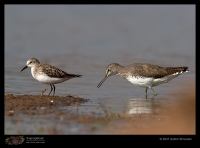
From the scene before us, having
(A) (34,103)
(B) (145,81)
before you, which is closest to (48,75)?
(A) (34,103)

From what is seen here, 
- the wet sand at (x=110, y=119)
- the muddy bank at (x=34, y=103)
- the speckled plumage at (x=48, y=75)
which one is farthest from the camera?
the speckled plumage at (x=48, y=75)

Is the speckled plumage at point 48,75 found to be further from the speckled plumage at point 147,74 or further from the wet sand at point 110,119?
the speckled plumage at point 147,74

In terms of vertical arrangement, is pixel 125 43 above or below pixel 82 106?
above

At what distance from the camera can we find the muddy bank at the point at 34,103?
11.0 m

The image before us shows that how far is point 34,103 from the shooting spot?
11.7m

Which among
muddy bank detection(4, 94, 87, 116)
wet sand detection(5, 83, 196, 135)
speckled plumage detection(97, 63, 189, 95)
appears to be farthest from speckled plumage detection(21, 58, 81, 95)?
speckled plumage detection(97, 63, 189, 95)

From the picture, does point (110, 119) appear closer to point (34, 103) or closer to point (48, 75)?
point (34, 103)

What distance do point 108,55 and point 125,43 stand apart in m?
3.27

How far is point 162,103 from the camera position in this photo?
497 inches

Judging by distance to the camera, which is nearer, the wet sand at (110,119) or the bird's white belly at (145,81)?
the wet sand at (110,119)

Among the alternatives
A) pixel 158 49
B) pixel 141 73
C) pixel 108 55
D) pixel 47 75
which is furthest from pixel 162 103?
pixel 158 49

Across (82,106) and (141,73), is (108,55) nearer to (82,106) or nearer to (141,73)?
(141,73)

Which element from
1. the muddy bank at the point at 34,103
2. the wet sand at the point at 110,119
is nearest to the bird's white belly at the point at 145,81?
the wet sand at the point at 110,119
